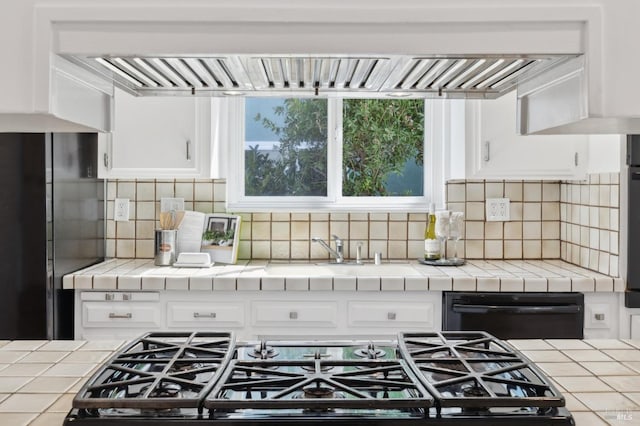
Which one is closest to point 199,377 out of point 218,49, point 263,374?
point 263,374

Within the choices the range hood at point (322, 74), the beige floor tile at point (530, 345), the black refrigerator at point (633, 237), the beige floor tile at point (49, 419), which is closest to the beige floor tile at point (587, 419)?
the beige floor tile at point (530, 345)

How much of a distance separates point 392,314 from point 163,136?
144 centimetres

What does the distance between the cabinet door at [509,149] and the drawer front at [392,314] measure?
78 cm

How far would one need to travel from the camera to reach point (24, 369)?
4.22 ft

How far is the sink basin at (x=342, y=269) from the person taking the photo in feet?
9.03

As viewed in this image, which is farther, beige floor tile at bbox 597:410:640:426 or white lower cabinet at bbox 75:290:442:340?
white lower cabinet at bbox 75:290:442:340

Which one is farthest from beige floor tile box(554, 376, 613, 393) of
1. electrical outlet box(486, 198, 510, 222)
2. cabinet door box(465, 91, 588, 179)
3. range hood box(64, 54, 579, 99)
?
electrical outlet box(486, 198, 510, 222)

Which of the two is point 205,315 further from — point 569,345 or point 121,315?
point 569,345

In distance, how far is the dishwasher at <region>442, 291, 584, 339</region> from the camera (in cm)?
254

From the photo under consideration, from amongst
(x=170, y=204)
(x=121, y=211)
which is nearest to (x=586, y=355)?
(x=170, y=204)

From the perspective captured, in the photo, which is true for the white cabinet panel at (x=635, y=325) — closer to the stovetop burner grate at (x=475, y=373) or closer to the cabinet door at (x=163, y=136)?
the stovetop burner grate at (x=475, y=373)

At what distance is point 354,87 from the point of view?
138cm

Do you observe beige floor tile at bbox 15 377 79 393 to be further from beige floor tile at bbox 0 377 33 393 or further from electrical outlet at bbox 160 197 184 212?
electrical outlet at bbox 160 197 184 212

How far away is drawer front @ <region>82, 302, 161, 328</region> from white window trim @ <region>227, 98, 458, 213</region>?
0.87 metres
